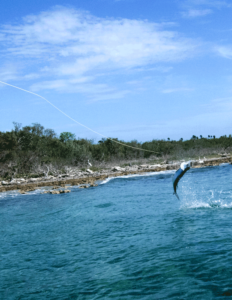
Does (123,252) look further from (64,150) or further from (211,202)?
(64,150)

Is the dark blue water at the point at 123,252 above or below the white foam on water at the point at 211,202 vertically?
below

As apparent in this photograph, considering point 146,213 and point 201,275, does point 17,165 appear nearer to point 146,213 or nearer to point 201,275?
point 146,213

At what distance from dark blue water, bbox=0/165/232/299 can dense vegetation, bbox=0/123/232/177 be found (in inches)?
1222

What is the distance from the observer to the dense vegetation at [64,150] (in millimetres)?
49222

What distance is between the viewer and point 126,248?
35.1 feet

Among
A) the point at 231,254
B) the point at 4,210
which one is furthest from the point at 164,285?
the point at 4,210

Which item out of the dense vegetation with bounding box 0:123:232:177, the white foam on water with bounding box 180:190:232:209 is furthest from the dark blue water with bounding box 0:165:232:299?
the dense vegetation with bounding box 0:123:232:177

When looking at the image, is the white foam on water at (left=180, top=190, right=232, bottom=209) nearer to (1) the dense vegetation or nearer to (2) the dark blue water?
(2) the dark blue water

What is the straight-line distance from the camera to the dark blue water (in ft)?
25.1

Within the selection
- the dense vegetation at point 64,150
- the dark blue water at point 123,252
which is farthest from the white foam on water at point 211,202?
the dense vegetation at point 64,150

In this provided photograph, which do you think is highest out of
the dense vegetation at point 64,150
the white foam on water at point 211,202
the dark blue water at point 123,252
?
the dense vegetation at point 64,150

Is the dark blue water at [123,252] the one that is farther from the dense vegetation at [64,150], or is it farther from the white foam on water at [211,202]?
the dense vegetation at [64,150]

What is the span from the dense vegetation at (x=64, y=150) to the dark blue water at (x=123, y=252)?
31037mm

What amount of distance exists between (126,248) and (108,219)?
5074 millimetres
